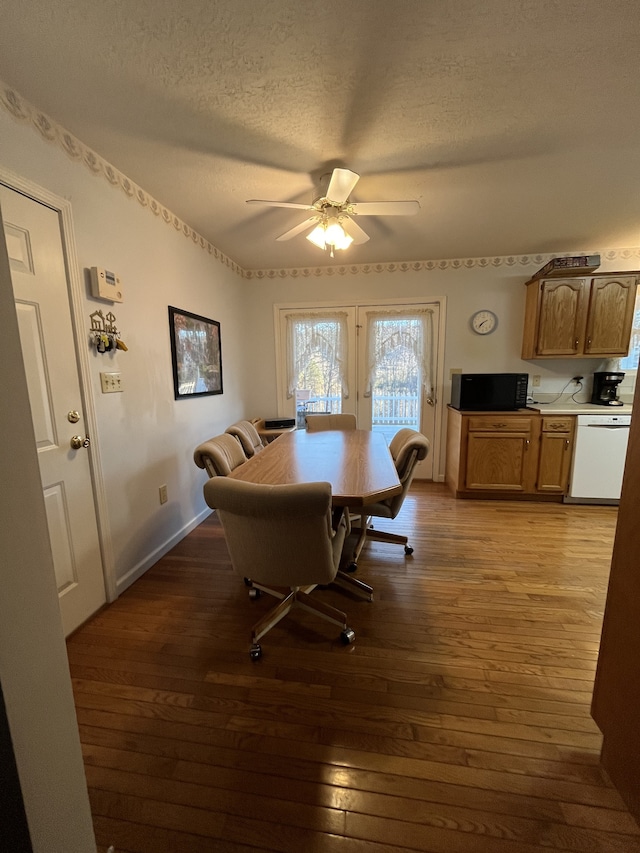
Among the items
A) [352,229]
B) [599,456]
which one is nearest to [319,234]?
[352,229]

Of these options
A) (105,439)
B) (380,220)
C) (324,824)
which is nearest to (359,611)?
(324,824)

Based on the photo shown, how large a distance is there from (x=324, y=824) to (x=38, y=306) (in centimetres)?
217

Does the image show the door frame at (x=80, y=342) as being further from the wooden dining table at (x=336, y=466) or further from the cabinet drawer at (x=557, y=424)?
A: the cabinet drawer at (x=557, y=424)

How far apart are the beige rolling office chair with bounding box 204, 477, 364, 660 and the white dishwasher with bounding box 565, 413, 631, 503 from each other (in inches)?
109

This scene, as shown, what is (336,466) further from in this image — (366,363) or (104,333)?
(366,363)

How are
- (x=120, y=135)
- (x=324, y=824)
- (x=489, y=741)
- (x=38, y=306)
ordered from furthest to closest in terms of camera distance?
(x=120, y=135), (x=38, y=306), (x=489, y=741), (x=324, y=824)

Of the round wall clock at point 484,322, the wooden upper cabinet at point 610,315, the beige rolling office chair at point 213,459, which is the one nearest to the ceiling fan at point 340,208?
the beige rolling office chair at point 213,459

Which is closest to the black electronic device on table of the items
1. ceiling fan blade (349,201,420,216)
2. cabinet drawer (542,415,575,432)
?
ceiling fan blade (349,201,420,216)

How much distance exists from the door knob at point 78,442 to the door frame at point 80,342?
0.12ft

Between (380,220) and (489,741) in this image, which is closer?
(489,741)

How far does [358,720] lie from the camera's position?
1209mm

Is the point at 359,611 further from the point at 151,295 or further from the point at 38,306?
the point at 151,295

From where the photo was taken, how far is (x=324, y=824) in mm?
936

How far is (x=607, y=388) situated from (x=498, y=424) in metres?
1.22
